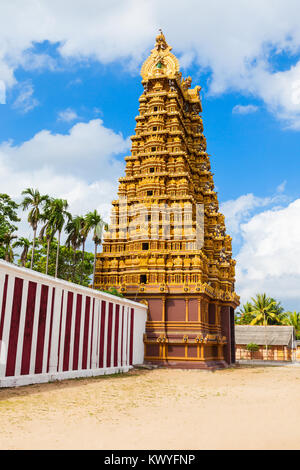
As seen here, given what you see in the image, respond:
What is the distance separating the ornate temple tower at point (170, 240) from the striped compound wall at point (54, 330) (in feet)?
17.9

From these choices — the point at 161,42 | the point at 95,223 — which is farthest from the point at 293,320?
the point at 161,42

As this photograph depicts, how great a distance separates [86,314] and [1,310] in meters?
7.27

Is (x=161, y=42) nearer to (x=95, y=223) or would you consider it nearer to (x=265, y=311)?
(x=95, y=223)

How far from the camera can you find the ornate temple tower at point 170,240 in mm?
31703

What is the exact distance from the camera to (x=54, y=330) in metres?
19.3

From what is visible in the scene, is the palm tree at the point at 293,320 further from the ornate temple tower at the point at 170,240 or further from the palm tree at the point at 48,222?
the palm tree at the point at 48,222

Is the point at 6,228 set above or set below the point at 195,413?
above

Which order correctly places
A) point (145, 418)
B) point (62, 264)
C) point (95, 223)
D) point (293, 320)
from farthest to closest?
point (293, 320) → point (62, 264) → point (95, 223) → point (145, 418)

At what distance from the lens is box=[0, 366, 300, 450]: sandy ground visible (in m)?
8.33

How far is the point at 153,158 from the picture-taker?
125 feet

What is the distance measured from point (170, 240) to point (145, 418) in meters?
24.0

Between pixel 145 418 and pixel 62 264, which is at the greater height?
pixel 62 264
